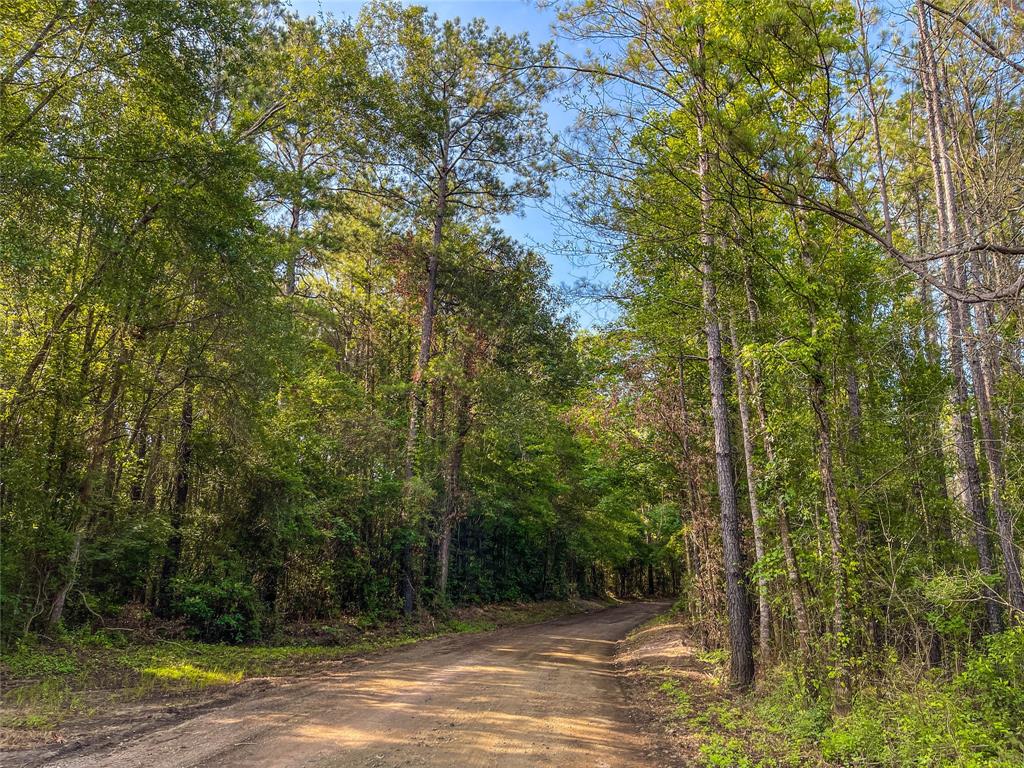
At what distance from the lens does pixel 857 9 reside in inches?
303

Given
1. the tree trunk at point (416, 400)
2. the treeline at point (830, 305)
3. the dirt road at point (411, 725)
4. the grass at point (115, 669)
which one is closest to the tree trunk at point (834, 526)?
the treeline at point (830, 305)

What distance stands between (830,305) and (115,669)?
11819 mm

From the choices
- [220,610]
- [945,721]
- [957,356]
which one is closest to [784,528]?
[945,721]

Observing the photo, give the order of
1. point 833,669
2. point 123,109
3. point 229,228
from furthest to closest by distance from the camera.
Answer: point 229,228 → point 123,109 → point 833,669

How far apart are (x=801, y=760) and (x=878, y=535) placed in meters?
3.60

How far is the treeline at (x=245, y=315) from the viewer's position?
→ 9781 mm

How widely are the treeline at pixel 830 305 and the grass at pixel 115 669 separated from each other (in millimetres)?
8125

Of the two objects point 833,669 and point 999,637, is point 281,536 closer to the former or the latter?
point 833,669

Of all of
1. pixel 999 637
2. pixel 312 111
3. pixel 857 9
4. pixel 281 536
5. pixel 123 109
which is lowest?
pixel 999 637

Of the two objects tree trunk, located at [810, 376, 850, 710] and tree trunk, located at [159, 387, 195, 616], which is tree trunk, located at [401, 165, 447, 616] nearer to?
tree trunk, located at [159, 387, 195, 616]

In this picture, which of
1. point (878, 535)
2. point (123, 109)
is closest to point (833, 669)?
point (878, 535)

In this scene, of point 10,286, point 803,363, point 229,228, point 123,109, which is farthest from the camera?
point 229,228

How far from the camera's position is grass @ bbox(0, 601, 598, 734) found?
7.06m

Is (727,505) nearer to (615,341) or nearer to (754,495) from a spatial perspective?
(754,495)
